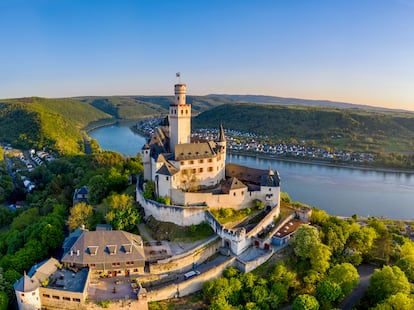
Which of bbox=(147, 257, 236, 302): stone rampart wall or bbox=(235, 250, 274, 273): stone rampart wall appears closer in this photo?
bbox=(147, 257, 236, 302): stone rampart wall

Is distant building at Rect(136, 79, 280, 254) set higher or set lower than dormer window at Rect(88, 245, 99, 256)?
higher

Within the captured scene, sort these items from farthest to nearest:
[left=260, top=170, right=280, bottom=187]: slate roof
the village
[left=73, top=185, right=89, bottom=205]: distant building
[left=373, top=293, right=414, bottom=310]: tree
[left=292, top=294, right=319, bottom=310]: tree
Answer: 1. [left=73, top=185, right=89, bottom=205]: distant building
2. [left=260, top=170, right=280, bottom=187]: slate roof
3. [left=292, top=294, right=319, bottom=310]: tree
4. the village
5. [left=373, top=293, right=414, bottom=310]: tree

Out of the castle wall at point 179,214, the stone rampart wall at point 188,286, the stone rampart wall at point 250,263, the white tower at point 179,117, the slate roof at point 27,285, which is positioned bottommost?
the stone rampart wall at point 188,286

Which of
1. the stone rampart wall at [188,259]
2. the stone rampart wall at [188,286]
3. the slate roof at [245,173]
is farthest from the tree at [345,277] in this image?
the slate roof at [245,173]

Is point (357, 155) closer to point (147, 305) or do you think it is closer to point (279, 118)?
point (279, 118)

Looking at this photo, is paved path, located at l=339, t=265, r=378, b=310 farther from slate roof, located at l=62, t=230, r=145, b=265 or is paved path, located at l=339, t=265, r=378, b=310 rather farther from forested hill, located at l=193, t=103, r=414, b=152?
forested hill, located at l=193, t=103, r=414, b=152

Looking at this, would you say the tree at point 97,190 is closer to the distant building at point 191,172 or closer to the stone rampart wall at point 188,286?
the distant building at point 191,172

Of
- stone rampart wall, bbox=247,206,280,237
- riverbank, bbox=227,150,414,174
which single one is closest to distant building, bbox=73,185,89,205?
stone rampart wall, bbox=247,206,280,237
